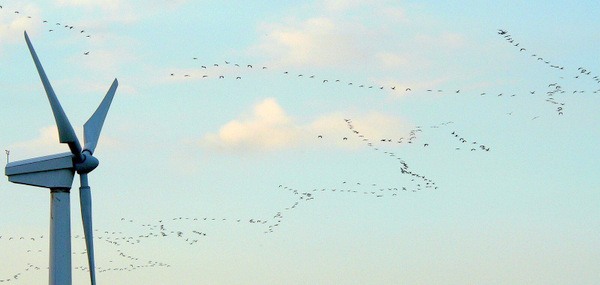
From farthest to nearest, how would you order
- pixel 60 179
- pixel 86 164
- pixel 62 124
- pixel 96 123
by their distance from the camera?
pixel 96 123
pixel 86 164
pixel 62 124
pixel 60 179

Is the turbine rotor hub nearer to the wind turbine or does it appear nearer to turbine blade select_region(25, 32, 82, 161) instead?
the wind turbine

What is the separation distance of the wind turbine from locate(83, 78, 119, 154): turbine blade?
2.03 metres

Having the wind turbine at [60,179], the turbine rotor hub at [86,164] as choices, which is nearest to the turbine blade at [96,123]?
the turbine rotor hub at [86,164]

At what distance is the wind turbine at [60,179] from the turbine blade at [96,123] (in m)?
2.03

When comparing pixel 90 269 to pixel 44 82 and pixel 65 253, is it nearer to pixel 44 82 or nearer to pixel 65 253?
pixel 65 253

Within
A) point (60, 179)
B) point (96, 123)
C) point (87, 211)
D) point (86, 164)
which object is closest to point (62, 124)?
point (86, 164)

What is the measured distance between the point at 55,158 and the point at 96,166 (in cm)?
397

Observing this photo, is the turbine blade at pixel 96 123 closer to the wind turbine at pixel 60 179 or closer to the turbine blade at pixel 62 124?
the wind turbine at pixel 60 179

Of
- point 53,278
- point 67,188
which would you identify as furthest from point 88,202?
point 53,278

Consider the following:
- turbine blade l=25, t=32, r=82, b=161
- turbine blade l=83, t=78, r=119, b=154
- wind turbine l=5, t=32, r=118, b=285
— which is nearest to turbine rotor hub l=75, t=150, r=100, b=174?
wind turbine l=5, t=32, r=118, b=285

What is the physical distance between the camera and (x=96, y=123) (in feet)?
289

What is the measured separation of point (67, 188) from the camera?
81.6 metres

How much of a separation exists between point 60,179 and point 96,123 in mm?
8569

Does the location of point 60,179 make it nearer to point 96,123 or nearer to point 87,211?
point 87,211
